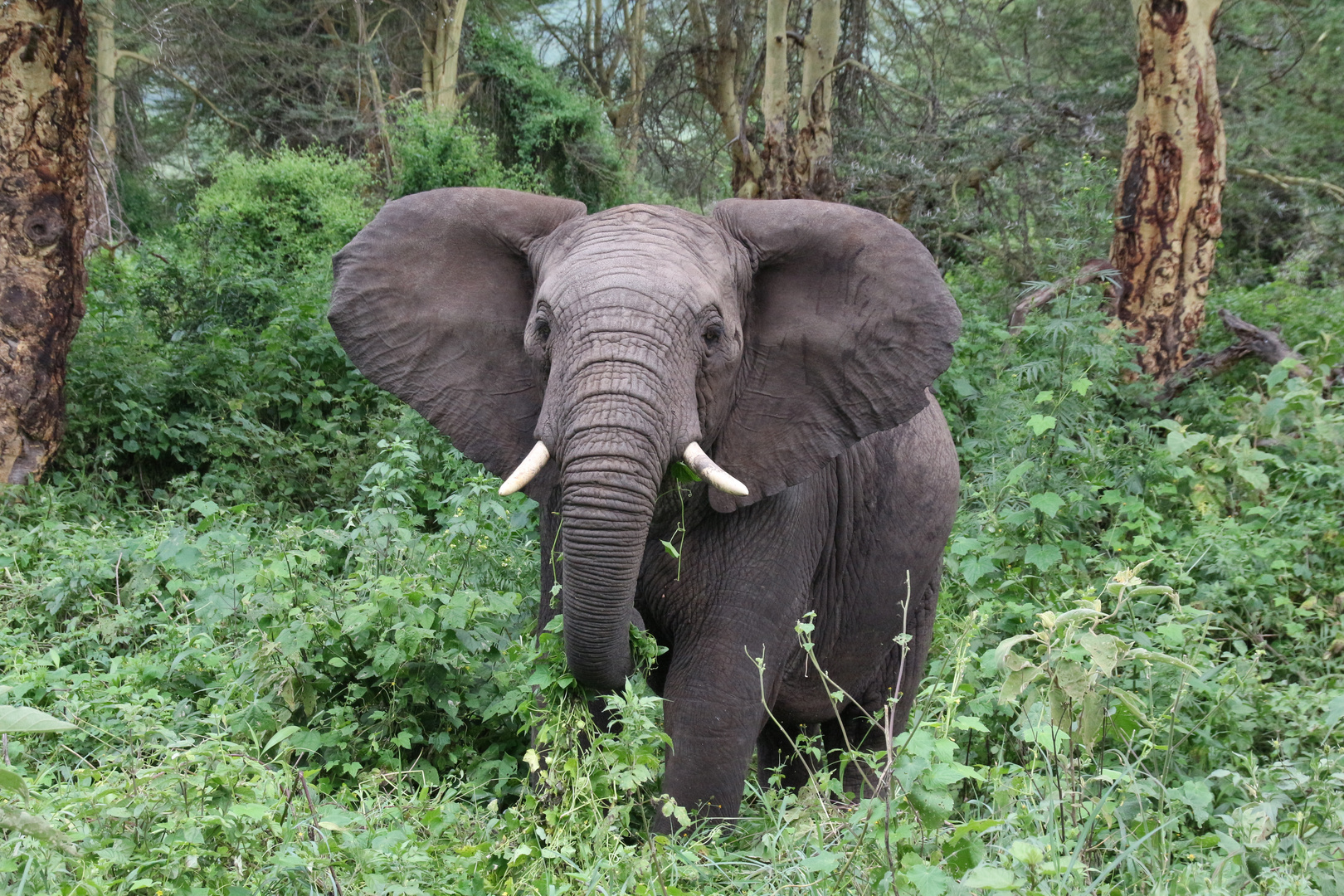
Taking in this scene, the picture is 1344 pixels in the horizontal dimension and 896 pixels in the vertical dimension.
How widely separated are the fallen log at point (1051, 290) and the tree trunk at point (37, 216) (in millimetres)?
6199

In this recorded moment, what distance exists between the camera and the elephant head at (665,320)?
141 inches

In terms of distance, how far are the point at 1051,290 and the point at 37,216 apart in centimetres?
669

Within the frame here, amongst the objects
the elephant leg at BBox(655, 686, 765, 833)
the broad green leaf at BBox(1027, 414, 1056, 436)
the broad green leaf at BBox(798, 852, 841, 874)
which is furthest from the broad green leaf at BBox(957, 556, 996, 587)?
the broad green leaf at BBox(798, 852, 841, 874)

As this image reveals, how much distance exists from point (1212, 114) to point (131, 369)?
810 centimetres

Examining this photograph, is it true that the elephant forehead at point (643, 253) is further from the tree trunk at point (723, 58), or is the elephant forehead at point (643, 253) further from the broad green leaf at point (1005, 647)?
the tree trunk at point (723, 58)

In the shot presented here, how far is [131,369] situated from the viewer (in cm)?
824

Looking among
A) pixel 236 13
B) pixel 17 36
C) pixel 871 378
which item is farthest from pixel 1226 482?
pixel 236 13

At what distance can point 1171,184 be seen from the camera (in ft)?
30.1

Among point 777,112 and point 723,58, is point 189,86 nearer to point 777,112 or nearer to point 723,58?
point 723,58

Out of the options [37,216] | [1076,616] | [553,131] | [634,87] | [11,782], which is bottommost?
[11,782]

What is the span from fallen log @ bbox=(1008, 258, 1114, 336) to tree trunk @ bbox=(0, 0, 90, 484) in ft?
20.3

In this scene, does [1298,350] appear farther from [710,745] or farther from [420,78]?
[420,78]

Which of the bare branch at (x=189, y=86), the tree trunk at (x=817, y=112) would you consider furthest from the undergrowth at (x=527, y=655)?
the bare branch at (x=189, y=86)

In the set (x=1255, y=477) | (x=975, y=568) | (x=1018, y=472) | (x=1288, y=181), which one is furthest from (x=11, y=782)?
(x=1288, y=181)
